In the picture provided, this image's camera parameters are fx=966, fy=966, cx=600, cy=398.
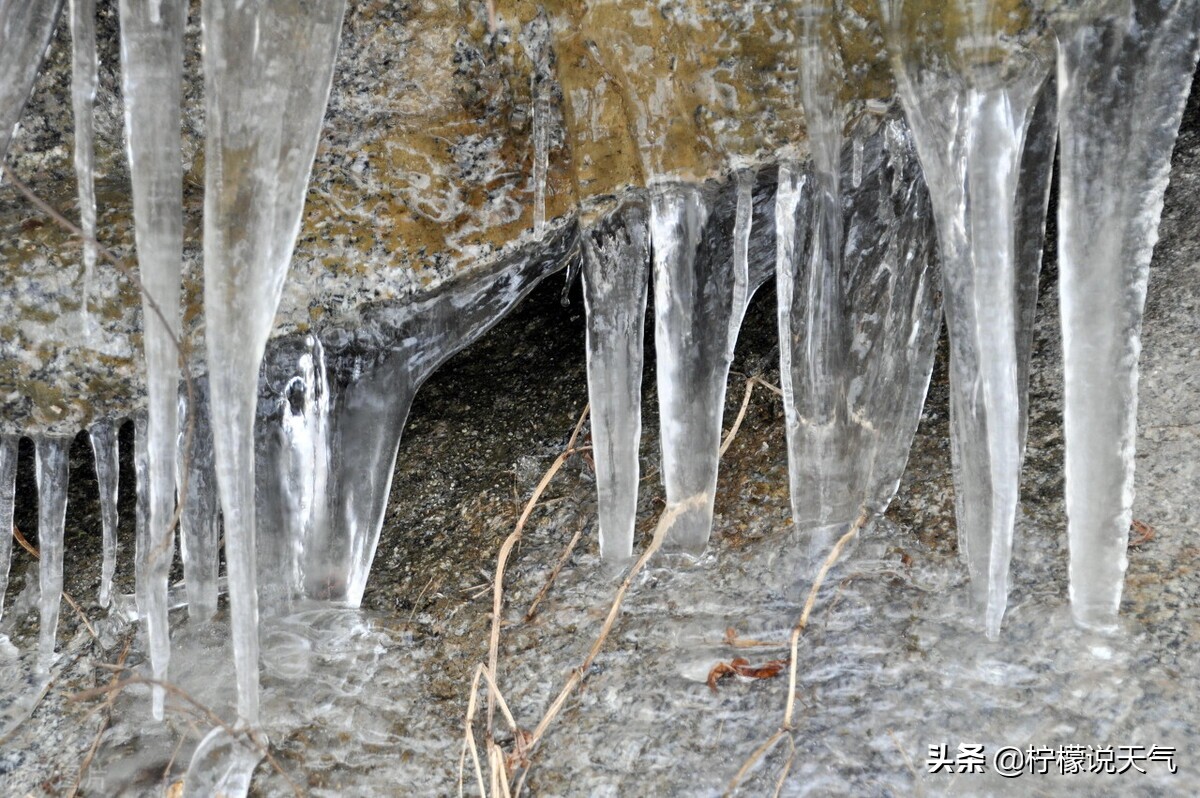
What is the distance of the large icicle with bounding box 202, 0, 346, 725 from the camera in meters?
1.47

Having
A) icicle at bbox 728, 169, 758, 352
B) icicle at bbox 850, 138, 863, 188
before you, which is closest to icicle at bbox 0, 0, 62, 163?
icicle at bbox 728, 169, 758, 352

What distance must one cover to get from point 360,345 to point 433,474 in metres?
0.41

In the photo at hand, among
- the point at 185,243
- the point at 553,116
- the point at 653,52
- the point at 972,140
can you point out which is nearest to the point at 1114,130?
the point at 972,140

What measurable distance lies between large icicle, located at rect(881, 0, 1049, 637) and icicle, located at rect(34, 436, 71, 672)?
175cm

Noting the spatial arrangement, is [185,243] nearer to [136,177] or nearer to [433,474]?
[136,177]

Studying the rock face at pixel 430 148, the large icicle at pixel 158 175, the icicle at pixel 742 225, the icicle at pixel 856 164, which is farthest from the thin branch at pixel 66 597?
the icicle at pixel 856 164

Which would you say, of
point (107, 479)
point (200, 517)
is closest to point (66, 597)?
point (107, 479)

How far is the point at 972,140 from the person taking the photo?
1446 mm

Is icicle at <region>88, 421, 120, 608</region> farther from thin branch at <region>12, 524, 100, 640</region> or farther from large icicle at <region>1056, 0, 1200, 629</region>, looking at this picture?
large icicle at <region>1056, 0, 1200, 629</region>

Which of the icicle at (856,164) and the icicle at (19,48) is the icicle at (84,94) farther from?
the icicle at (856,164)

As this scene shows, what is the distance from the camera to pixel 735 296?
1.76 metres

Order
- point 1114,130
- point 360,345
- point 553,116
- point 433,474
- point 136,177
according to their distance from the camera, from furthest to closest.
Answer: point 433,474, point 360,345, point 553,116, point 136,177, point 1114,130

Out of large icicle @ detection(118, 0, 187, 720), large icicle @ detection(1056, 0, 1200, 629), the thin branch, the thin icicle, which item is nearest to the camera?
large icicle @ detection(1056, 0, 1200, 629)

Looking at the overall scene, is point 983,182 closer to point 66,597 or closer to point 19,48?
point 19,48
